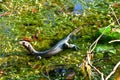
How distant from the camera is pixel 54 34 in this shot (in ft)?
21.4

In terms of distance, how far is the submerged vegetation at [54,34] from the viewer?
547 cm

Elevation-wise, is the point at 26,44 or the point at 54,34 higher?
the point at 26,44

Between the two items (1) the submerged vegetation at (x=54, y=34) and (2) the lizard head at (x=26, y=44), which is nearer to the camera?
(1) the submerged vegetation at (x=54, y=34)

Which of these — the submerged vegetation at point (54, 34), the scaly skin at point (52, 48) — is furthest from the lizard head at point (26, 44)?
the submerged vegetation at point (54, 34)

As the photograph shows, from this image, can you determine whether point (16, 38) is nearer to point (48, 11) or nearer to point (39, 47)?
point (39, 47)

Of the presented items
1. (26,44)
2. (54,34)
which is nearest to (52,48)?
(26,44)

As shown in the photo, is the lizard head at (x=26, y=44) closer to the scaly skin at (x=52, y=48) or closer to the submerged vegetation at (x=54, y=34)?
the scaly skin at (x=52, y=48)

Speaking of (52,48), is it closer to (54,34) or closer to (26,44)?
(26,44)

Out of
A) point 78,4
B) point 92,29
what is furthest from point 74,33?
point 78,4

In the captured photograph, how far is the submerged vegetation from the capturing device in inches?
215

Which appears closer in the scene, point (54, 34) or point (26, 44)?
point (26, 44)

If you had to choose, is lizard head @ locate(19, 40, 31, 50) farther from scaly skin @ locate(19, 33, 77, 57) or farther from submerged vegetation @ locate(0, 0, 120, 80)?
submerged vegetation @ locate(0, 0, 120, 80)

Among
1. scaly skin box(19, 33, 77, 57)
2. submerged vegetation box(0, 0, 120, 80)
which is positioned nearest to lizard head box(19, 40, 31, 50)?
scaly skin box(19, 33, 77, 57)

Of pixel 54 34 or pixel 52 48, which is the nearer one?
pixel 52 48
